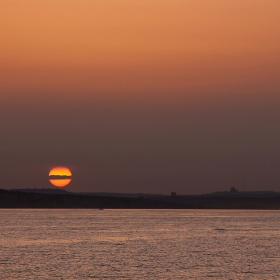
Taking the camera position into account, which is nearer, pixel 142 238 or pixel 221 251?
pixel 221 251

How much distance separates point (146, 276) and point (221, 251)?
29.7 m

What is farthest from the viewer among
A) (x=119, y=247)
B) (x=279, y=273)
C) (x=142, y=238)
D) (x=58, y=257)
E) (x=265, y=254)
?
(x=142, y=238)

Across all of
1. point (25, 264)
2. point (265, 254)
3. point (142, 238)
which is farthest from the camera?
point (142, 238)

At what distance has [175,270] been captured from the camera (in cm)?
7262

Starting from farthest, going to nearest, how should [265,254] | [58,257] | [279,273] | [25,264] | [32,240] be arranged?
[32,240], [265,254], [58,257], [25,264], [279,273]

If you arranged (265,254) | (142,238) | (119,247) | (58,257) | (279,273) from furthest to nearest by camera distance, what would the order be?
(142,238) → (119,247) → (265,254) → (58,257) → (279,273)

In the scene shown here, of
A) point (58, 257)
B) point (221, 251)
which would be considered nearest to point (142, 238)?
point (221, 251)

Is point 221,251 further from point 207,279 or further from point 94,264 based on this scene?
point 207,279

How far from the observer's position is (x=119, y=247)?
99750 millimetres

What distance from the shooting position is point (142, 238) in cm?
12206

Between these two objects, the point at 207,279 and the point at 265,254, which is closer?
the point at 207,279

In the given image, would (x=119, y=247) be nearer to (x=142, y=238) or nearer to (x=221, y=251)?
(x=221, y=251)

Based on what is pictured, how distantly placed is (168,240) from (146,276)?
165 feet

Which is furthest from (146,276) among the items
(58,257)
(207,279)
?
(58,257)
